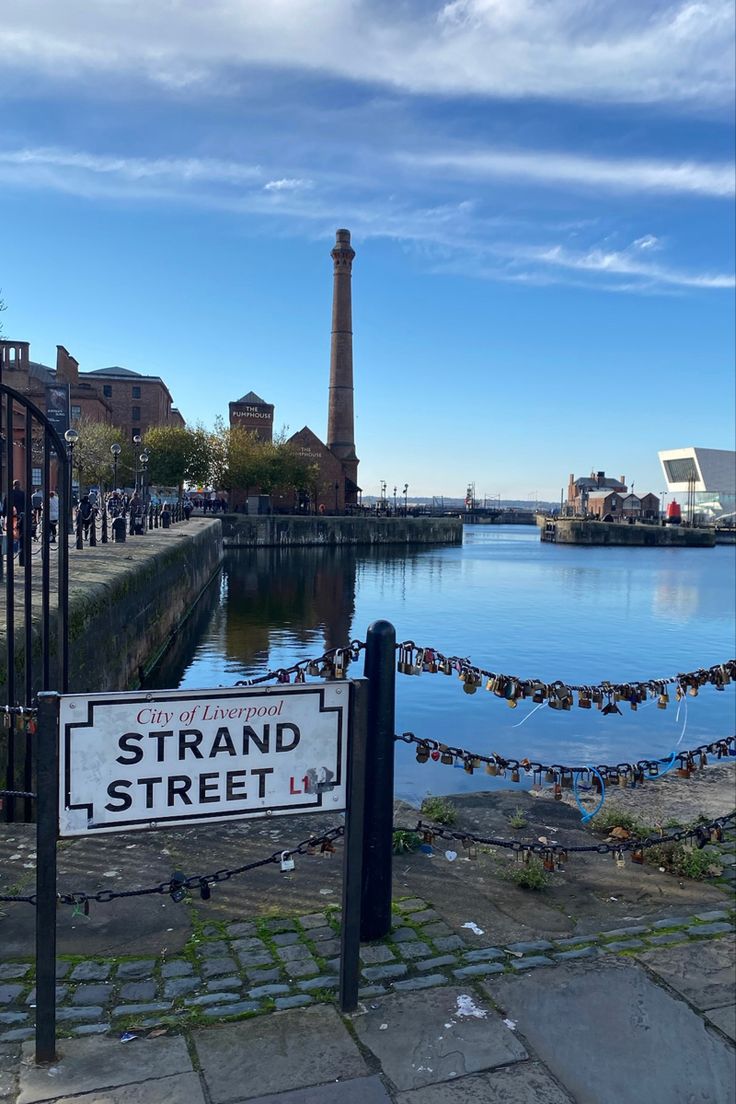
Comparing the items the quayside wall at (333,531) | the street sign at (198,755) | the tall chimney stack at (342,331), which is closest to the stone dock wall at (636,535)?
the quayside wall at (333,531)

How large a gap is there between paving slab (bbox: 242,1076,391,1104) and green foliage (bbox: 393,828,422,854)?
8.10 feet

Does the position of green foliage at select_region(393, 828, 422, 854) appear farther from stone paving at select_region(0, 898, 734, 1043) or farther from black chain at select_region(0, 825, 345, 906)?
black chain at select_region(0, 825, 345, 906)

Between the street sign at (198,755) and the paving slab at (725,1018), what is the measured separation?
2.02m

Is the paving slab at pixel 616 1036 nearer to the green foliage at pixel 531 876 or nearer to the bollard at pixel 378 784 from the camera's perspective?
the bollard at pixel 378 784

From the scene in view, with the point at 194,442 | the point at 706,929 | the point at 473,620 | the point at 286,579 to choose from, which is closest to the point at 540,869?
the point at 706,929

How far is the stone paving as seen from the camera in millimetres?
3566

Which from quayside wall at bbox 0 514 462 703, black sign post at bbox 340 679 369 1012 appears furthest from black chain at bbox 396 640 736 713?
quayside wall at bbox 0 514 462 703

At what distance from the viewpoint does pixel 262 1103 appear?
2.97 m

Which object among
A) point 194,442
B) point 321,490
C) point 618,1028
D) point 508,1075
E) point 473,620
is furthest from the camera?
point 321,490

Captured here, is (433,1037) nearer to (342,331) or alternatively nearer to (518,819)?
(518,819)

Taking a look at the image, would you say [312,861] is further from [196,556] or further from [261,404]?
[261,404]

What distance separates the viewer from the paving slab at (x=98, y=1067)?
9.91 ft

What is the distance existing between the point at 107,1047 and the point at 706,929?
3.34 metres

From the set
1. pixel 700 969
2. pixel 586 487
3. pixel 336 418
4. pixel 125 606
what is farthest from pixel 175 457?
pixel 586 487
